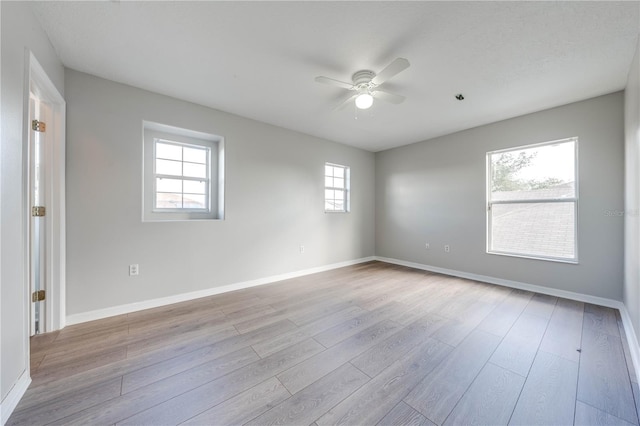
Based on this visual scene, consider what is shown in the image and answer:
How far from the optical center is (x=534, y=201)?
3.42 meters

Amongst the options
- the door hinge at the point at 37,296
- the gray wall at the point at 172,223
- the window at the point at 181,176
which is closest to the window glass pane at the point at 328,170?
the gray wall at the point at 172,223

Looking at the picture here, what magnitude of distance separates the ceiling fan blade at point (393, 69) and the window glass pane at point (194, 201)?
2.76 meters

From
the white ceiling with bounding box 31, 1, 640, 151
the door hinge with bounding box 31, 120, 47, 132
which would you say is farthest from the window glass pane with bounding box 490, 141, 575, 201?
the door hinge with bounding box 31, 120, 47, 132

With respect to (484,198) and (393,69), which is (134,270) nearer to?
(393,69)

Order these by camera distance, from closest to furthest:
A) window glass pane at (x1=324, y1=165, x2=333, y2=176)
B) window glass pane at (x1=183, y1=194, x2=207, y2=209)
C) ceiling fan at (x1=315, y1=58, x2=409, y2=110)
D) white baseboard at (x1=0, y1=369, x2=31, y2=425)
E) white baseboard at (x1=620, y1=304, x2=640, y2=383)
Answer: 1. white baseboard at (x1=0, y1=369, x2=31, y2=425)
2. white baseboard at (x1=620, y1=304, x2=640, y2=383)
3. ceiling fan at (x1=315, y1=58, x2=409, y2=110)
4. window glass pane at (x1=183, y1=194, x2=207, y2=209)
5. window glass pane at (x1=324, y1=165, x2=333, y2=176)

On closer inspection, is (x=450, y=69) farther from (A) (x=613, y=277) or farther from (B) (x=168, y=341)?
(B) (x=168, y=341)

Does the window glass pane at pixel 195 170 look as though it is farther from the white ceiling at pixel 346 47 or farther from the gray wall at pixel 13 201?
the gray wall at pixel 13 201

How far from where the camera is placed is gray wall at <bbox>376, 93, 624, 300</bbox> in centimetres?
286

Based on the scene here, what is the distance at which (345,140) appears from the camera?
4773 mm

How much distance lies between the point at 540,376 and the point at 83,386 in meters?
3.07

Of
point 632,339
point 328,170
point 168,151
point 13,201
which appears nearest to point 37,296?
point 13,201

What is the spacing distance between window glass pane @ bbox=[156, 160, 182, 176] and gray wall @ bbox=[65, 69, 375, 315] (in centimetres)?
35

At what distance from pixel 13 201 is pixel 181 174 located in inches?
74.5

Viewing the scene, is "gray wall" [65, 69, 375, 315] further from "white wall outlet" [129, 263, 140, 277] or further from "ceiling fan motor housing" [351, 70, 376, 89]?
"ceiling fan motor housing" [351, 70, 376, 89]
